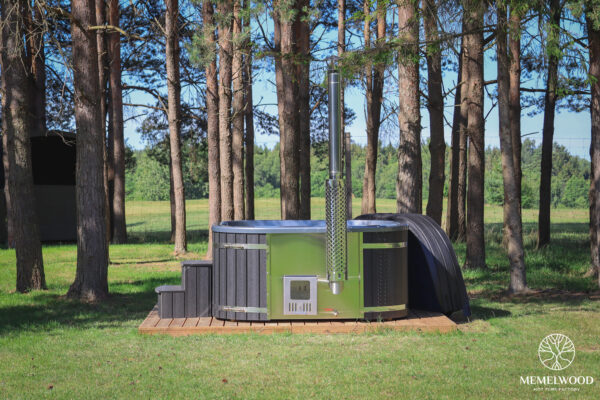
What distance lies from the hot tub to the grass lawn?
15.7 inches

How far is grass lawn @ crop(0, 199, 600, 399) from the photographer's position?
194 inches

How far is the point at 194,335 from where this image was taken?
6.84 metres

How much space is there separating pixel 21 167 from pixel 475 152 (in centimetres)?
757

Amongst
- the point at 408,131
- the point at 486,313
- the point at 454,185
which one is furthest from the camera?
the point at 454,185

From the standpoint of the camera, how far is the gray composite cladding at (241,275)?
6.99 meters

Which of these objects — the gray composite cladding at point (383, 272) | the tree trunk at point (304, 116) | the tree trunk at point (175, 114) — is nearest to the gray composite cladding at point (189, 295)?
the gray composite cladding at point (383, 272)

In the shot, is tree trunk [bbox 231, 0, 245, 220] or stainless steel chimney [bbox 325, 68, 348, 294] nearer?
stainless steel chimney [bbox 325, 68, 348, 294]

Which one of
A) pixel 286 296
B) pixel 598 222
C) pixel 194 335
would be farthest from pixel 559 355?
pixel 598 222

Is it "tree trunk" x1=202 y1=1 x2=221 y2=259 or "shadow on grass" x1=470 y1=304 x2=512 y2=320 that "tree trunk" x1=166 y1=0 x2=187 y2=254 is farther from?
"shadow on grass" x1=470 y1=304 x2=512 y2=320

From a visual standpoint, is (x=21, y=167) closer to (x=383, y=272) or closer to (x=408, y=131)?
(x=408, y=131)

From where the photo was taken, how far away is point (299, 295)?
23.0 ft

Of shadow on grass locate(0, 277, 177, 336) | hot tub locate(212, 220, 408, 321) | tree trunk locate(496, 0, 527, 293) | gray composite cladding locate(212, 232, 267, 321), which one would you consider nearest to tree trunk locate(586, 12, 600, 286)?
tree trunk locate(496, 0, 527, 293)

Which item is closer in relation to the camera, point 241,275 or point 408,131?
point 241,275

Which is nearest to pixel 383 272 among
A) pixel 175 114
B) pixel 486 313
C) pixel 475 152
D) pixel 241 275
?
pixel 241 275
